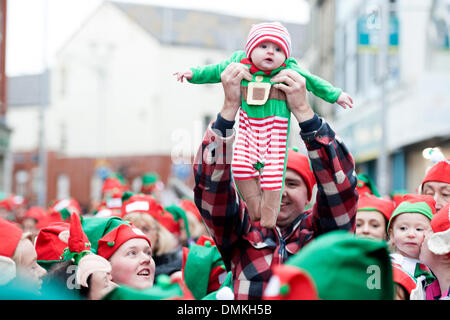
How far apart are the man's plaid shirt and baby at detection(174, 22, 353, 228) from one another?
0.08 meters

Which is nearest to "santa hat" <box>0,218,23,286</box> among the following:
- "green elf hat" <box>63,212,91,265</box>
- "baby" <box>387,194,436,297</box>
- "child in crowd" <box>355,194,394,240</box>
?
"green elf hat" <box>63,212,91,265</box>

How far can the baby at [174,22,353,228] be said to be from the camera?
2.34 m

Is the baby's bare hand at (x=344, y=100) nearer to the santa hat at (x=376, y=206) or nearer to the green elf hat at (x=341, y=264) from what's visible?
the green elf hat at (x=341, y=264)

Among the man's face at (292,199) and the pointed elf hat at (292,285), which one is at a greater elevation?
the man's face at (292,199)

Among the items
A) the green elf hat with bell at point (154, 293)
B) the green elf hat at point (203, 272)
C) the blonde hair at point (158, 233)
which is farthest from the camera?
the blonde hair at point (158, 233)

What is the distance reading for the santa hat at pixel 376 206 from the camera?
4188 mm

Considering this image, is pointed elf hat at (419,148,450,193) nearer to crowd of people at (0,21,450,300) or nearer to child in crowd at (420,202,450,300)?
crowd of people at (0,21,450,300)

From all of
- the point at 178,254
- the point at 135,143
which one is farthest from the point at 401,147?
the point at 135,143

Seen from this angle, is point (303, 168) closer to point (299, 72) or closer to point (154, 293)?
point (299, 72)

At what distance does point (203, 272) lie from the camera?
294 centimetres

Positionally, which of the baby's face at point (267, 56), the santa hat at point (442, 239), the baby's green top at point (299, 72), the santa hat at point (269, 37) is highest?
the santa hat at point (269, 37)

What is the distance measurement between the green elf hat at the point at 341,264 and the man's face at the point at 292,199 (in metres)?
1.00

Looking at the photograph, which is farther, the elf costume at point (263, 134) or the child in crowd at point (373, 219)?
the child in crowd at point (373, 219)

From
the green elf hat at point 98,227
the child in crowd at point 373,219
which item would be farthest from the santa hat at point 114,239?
the child in crowd at point 373,219
